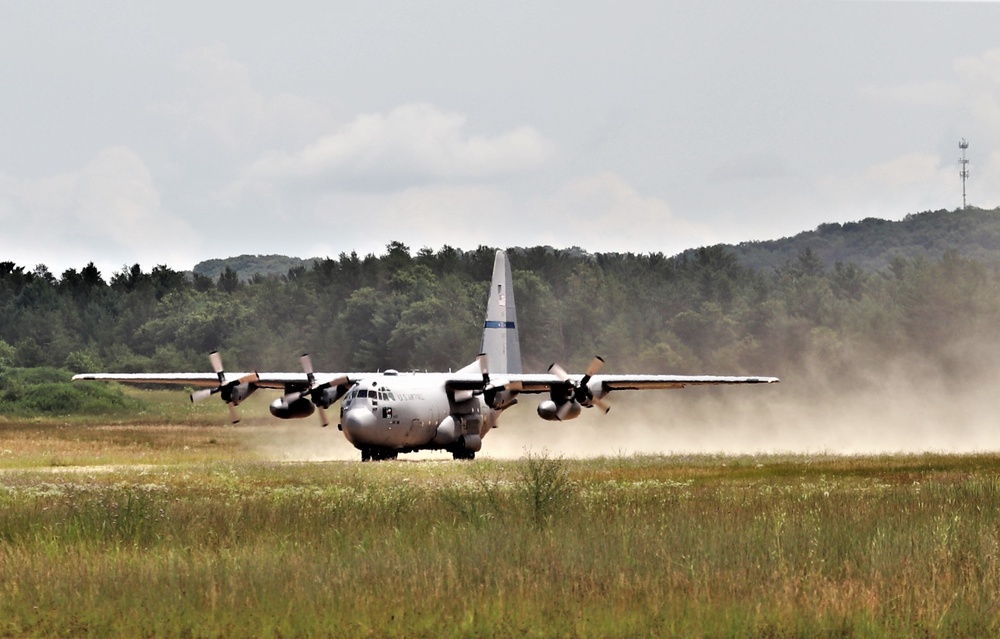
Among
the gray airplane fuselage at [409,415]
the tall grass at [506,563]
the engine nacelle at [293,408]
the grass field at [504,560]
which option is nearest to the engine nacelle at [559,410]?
the gray airplane fuselage at [409,415]

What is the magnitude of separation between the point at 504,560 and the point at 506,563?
8.1 inches

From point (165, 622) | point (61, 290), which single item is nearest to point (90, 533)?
point (165, 622)

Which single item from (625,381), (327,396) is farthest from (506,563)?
(327,396)

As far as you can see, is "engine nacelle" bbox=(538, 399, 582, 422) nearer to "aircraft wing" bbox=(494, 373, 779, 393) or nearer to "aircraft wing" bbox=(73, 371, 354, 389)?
"aircraft wing" bbox=(494, 373, 779, 393)

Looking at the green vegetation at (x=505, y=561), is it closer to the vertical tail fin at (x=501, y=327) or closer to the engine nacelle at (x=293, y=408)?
the engine nacelle at (x=293, y=408)

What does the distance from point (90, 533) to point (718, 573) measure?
34.7 ft

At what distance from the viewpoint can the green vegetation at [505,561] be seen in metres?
15.7

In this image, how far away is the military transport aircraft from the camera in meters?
48.5

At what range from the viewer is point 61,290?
17400 centimetres

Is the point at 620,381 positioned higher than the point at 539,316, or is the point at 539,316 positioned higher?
the point at 539,316

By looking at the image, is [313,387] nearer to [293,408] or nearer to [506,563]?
[293,408]

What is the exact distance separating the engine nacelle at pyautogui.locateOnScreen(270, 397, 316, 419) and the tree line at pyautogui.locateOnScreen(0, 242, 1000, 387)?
48633 millimetres

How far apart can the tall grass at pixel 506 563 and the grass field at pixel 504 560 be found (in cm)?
5

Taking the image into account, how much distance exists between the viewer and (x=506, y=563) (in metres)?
19.0
